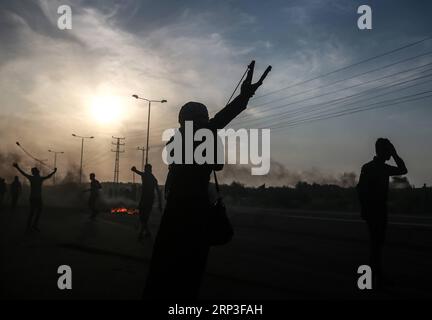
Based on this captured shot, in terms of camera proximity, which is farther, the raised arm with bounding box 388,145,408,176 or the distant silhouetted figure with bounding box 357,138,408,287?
the raised arm with bounding box 388,145,408,176

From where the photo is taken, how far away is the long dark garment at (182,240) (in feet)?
10.1

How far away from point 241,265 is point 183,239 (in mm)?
5620

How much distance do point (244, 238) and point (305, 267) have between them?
5.59m

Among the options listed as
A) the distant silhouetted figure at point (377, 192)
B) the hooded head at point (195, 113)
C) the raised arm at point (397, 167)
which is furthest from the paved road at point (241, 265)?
the hooded head at point (195, 113)

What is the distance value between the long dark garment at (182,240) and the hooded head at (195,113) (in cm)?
35

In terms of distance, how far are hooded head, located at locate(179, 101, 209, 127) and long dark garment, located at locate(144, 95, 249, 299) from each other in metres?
0.35

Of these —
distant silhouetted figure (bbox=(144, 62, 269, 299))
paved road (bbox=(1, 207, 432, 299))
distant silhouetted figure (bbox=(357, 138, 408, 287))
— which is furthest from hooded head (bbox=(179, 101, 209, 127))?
distant silhouetted figure (bbox=(357, 138, 408, 287))

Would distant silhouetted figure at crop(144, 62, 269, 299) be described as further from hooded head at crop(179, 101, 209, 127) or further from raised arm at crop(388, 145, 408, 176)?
raised arm at crop(388, 145, 408, 176)

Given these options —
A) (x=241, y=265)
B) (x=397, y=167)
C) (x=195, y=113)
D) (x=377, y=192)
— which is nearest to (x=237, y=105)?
(x=195, y=113)

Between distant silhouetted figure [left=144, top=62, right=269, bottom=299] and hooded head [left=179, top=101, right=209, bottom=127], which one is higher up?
hooded head [left=179, top=101, right=209, bottom=127]

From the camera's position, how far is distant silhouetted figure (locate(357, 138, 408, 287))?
23.1 ft

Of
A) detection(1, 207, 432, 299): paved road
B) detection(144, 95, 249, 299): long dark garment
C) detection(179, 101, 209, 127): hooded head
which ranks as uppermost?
detection(179, 101, 209, 127): hooded head
